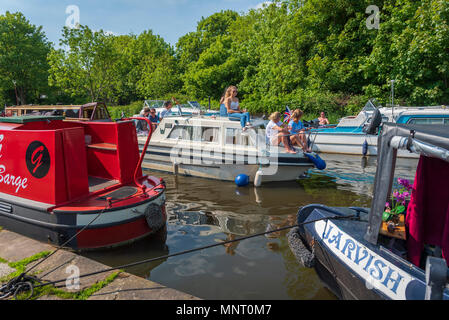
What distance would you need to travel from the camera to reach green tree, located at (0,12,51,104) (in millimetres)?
37812

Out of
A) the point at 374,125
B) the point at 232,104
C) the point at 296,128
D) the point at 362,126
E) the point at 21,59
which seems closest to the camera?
the point at 374,125

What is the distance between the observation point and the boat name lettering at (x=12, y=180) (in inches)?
210

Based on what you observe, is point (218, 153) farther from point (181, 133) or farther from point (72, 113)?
point (72, 113)

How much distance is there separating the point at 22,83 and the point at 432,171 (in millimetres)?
46846

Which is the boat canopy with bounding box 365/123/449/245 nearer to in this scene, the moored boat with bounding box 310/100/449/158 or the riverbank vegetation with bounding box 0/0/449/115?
the moored boat with bounding box 310/100/449/158

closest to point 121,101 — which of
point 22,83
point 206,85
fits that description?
point 22,83

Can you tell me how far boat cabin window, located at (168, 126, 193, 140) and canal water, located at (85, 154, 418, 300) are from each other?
146cm

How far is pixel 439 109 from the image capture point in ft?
40.4

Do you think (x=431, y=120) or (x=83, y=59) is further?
(x=83, y=59)

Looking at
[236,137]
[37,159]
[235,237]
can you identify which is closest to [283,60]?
[236,137]

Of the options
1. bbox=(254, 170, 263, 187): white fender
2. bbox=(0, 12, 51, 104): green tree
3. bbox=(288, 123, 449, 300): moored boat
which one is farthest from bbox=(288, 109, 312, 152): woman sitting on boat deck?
bbox=(0, 12, 51, 104): green tree

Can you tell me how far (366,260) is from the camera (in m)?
3.58

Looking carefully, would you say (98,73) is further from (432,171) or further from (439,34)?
(432,171)

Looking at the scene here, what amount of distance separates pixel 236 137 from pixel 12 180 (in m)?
6.14
